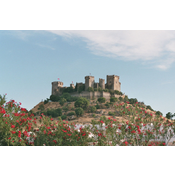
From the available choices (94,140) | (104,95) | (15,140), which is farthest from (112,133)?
(104,95)

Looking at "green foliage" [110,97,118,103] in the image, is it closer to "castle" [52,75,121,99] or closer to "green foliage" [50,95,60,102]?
"castle" [52,75,121,99]

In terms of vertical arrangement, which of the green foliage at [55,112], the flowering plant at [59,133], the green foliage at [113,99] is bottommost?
the flowering plant at [59,133]

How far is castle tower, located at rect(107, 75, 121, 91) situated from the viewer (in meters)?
54.5

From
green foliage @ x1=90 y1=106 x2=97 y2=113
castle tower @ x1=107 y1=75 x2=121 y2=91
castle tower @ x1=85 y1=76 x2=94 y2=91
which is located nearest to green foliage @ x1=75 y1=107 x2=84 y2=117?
green foliage @ x1=90 y1=106 x2=97 y2=113

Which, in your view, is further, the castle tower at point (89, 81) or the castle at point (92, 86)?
the castle tower at point (89, 81)

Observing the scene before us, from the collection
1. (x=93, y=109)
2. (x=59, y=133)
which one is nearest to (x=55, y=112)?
(x=93, y=109)

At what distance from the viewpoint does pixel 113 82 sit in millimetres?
54562

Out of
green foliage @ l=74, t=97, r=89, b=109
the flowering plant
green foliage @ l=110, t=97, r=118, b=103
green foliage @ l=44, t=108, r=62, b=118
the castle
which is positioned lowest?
the flowering plant

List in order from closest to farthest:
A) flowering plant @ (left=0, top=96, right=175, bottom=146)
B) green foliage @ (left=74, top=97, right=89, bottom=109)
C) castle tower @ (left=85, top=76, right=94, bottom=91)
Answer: flowering plant @ (left=0, top=96, right=175, bottom=146) → green foliage @ (left=74, top=97, right=89, bottom=109) → castle tower @ (left=85, top=76, right=94, bottom=91)

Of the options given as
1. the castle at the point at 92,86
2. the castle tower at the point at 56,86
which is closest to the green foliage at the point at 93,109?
the castle at the point at 92,86

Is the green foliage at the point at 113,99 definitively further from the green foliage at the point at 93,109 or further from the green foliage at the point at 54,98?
the green foliage at the point at 54,98

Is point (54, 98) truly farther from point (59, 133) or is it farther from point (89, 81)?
point (59, 133)

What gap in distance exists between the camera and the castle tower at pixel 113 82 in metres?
A: 54.5

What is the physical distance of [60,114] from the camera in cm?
4572
